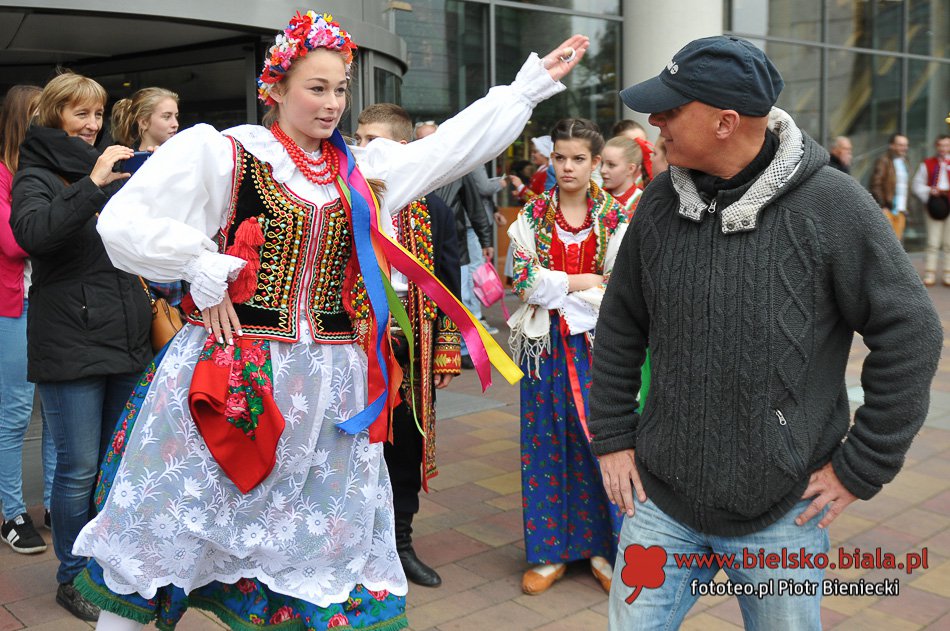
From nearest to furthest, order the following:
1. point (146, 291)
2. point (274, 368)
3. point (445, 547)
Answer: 1. point (274, 368)
2. point (146, 291)
3. point (445, 547)

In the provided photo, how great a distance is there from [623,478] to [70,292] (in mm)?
2272

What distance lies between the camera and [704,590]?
2.32m

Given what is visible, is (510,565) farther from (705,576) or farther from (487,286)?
(705,576)

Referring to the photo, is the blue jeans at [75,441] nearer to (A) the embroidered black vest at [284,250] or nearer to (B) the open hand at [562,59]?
(A) the embroidered black vest at [284,250]

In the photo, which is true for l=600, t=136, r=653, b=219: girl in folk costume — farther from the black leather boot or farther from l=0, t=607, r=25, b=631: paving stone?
l=0, t=607, r=25, b=631: paving stone

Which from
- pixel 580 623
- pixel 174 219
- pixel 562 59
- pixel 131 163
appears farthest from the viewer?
pixel 580 623

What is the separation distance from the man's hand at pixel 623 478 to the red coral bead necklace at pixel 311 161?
1.13 metres

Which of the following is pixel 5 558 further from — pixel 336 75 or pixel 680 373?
pixel 680 373

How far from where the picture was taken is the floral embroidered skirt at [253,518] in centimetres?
265

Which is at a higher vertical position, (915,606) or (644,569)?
(644,569)

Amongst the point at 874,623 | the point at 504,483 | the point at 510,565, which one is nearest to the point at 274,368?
the point at 510,565

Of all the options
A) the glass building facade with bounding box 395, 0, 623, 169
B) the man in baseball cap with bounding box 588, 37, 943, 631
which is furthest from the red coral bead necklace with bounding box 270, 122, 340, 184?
the glass building facade with bounding box 395, 0, 623, 169

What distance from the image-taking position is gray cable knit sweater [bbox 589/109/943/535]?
203cm

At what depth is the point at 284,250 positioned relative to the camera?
2.73m
